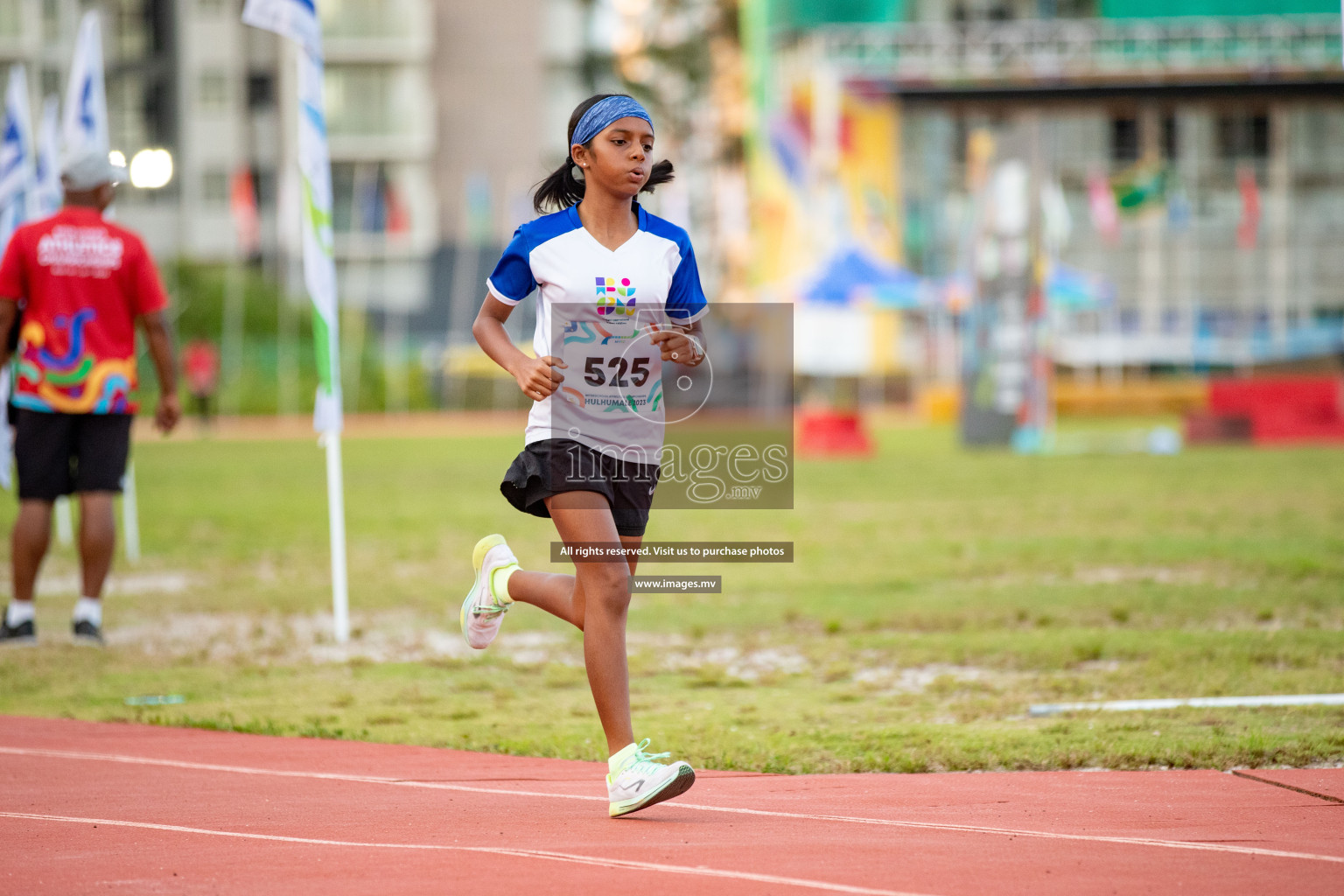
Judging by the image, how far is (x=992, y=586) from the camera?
10.6m

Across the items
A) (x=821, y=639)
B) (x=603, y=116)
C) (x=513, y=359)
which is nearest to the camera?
(x=513, y=359)

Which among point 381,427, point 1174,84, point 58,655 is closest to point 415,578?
point 58,655

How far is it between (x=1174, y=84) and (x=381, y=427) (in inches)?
815

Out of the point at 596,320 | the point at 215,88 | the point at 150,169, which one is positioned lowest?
the point at 596,320

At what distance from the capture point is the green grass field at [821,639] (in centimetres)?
618

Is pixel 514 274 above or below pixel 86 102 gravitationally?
below

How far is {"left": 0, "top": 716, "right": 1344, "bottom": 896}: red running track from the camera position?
13.1ft

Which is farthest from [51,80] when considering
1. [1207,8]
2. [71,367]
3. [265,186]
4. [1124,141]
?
[71,367]

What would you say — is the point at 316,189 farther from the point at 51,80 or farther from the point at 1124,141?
the point at 51,80

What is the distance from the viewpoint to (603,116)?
16.3 feet

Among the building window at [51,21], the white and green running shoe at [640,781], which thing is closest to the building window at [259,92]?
the building window at [51,21]

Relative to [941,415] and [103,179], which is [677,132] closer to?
[941,415]

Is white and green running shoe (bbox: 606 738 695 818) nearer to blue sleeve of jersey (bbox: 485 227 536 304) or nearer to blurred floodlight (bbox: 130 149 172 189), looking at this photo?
blue sleeve of jersey (bbox: 485 227 536 304)

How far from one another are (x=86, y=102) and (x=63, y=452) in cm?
458
